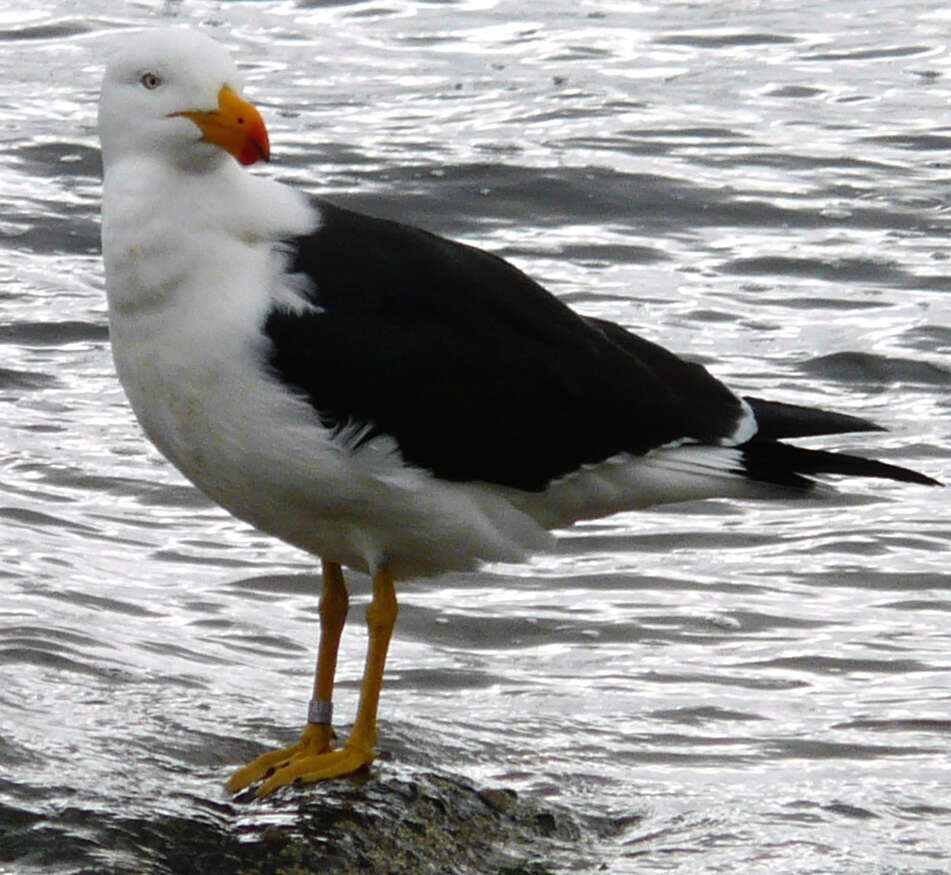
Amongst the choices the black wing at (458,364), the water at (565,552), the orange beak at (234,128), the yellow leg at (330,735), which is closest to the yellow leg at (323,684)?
the yellow leg at (330,735)

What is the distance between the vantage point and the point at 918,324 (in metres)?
9.56

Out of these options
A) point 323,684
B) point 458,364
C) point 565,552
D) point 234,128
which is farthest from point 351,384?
point 565,552

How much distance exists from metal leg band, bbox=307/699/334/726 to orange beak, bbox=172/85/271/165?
1414 millimetres

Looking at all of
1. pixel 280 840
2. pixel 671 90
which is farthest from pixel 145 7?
pixel 280 840

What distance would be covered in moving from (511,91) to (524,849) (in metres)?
8.42

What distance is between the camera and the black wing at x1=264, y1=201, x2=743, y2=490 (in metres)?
5.14

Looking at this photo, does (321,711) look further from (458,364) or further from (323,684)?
(458,364)

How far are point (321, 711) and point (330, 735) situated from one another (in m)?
0.06

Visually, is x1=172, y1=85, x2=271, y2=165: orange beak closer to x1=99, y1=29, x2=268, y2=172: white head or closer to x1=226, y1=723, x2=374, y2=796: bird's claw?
x1=99, y1=29, x2=268, y2=172: white head

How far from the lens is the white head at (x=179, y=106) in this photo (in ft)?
16.4

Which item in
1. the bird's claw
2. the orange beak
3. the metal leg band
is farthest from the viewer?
the metal leg band

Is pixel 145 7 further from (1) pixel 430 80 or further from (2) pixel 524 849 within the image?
(2) pixel 524 849

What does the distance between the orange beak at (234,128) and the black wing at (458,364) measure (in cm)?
27

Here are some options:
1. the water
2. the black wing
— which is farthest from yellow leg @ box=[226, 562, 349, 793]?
the black wing
